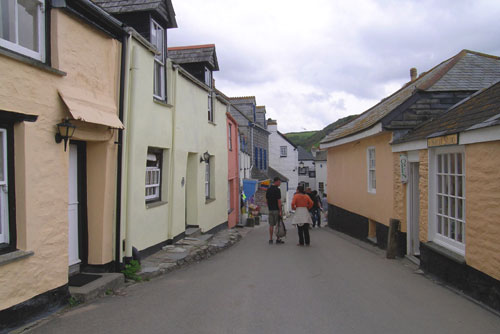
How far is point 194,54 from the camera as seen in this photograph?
46.8ft

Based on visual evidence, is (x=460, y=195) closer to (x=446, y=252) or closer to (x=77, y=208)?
(x=446, y=252)

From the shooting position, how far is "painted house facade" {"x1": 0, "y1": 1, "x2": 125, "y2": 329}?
186 inches

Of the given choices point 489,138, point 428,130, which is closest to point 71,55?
point 489,138

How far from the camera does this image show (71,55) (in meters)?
5.84

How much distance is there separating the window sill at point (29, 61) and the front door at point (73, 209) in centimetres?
150

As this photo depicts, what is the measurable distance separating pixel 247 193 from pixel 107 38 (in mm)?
14847

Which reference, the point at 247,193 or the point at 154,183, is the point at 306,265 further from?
the point at 247,193

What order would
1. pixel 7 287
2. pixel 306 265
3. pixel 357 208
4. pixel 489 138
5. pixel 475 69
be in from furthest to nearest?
pixel 357 208 → pixel 475 69 → pixel 306 265 → pixel 489 138 → pixel 7 287

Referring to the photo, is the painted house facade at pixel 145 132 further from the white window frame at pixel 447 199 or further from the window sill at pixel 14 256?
the white window frame at pixel 447 199

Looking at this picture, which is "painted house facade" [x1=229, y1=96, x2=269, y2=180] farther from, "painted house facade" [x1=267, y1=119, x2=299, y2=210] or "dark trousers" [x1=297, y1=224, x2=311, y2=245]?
"dark trousers" [x1=297, y1=224, x2=311, y2=245]

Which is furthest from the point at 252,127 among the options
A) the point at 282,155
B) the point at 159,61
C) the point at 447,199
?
the point at 447,199

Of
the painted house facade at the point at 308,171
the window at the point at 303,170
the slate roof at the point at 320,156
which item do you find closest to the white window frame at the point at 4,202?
the slate roof at the point at 320,156

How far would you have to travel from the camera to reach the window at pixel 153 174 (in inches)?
368

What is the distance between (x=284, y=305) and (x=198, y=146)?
24.6 feet
